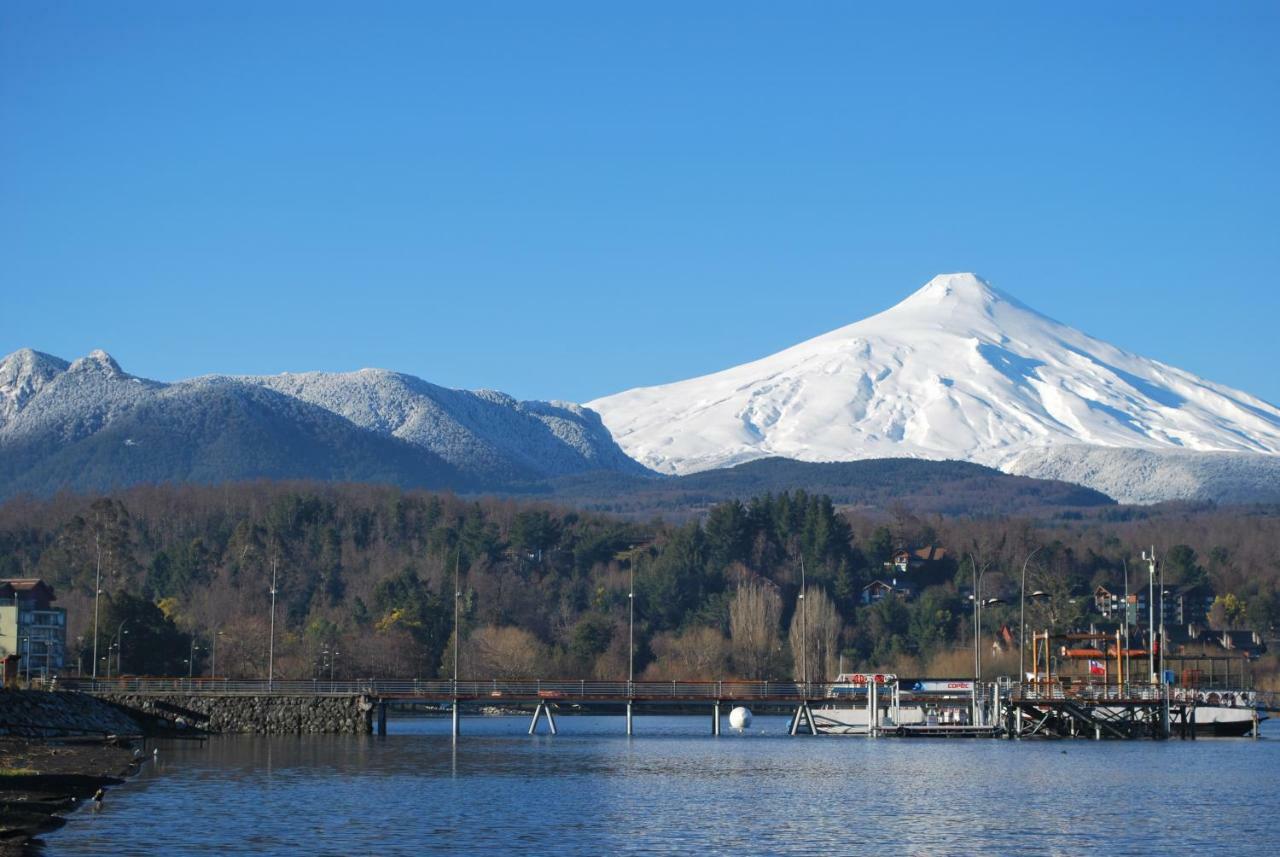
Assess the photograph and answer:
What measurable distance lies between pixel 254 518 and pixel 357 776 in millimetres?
115201

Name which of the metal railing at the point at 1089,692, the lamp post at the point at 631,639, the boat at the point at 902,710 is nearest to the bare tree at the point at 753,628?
the lamp post at the point at 631,639

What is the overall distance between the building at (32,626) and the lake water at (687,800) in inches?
1497

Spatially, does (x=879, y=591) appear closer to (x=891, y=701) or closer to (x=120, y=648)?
(x=891, y=701)

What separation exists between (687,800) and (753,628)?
283ft

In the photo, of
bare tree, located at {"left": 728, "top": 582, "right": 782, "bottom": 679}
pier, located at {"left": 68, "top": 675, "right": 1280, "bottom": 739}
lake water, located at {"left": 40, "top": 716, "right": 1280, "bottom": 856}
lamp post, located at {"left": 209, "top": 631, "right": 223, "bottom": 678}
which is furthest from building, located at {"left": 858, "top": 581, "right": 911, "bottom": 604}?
lake water, located at {"left": 40, "top": 716, "right": 1280, "bottom": 856}

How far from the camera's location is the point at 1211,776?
222 ft

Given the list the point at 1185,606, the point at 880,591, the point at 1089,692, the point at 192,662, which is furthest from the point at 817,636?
the point at 1089,692

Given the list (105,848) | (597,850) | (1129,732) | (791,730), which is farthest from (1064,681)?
(105,848)

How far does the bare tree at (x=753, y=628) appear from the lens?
139 m

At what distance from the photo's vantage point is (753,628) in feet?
470

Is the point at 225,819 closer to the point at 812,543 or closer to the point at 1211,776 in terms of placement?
the point at 1211,776

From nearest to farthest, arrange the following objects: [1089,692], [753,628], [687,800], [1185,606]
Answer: [687,800] < [1089,692] < [753,628] < [1185,606]

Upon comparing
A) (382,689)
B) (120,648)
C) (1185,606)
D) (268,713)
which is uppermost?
(1185,606)

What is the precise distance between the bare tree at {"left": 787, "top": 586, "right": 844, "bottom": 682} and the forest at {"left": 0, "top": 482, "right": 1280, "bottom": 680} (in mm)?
231
